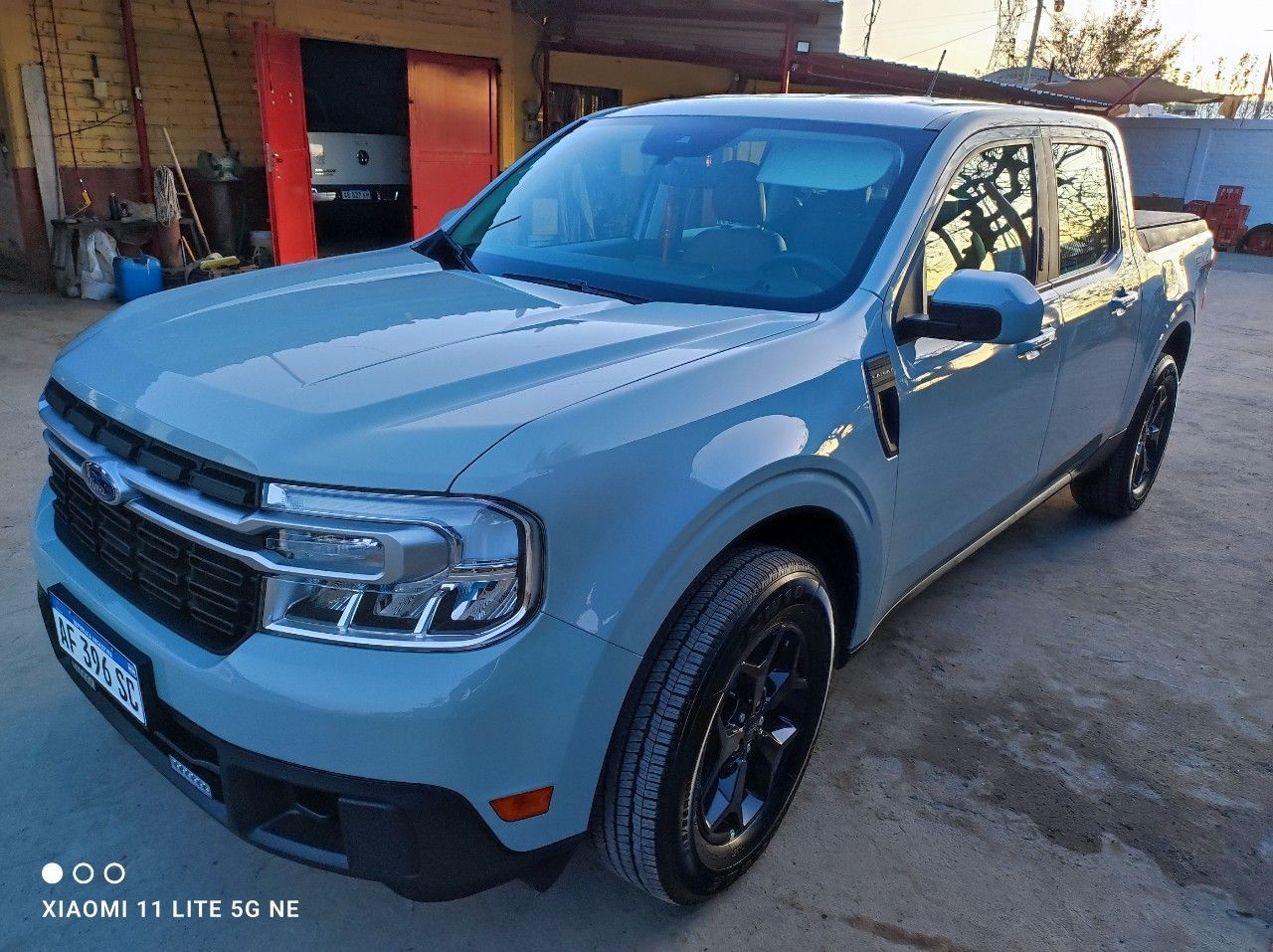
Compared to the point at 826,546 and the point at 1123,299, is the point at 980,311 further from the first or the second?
the point at 1123,299

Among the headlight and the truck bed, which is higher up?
the truck bed

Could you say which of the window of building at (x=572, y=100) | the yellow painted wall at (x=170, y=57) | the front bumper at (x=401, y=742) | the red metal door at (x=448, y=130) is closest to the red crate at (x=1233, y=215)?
the window of building at (x=572, y=100)

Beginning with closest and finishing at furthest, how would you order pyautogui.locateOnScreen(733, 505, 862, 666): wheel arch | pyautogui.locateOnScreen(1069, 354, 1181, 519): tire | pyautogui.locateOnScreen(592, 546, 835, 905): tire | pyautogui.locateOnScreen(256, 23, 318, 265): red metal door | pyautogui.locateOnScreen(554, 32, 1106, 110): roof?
pyautogui.locateOnScreen(592, 546, 835, 905): tire < pyautogui.locateOnScreen(733, 505, 862, 666): wheel arch < pyautogui.locateOnScreen(1069, 354, 1181, 519): tire < pyautogui.locateOnScreen(256, 23, 318, 265): red metal door < pyautogui.locateOnScreen(554, 32, 1106, 110): roof

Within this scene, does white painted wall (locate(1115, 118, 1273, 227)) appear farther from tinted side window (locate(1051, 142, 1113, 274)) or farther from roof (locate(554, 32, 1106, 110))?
tinted side window (locate(1051, 142, 1113, 274))

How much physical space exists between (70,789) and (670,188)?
7.46 ft

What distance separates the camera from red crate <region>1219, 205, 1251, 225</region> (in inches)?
776

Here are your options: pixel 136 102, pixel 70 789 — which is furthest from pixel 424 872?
pixel 136 102

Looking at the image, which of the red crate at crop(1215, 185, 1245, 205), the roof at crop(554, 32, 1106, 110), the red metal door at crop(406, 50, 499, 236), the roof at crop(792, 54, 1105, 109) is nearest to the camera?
the red metal door at crop(406, 50, 499, 236)

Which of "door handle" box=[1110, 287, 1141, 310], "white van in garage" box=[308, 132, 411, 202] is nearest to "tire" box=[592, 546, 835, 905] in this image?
"door handle" box=[1110, 287, 1141, 310]

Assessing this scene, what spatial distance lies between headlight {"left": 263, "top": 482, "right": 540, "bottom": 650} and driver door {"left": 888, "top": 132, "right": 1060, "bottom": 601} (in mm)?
1178

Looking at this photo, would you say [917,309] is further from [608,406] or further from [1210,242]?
[1210,242]

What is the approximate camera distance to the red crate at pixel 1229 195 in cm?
Answer: 2022

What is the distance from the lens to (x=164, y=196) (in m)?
8.91

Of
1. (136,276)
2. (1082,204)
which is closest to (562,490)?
(1082,204)
